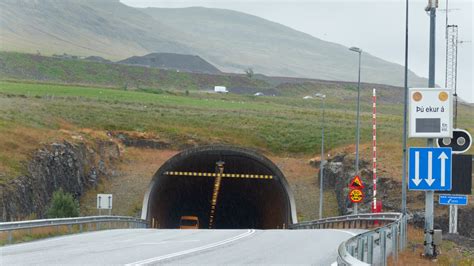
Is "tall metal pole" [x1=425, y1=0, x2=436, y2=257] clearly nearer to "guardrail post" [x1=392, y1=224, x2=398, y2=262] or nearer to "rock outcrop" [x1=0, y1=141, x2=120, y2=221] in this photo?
"guardrail post" [x1=392, y1=224, x2=398, y2=262]

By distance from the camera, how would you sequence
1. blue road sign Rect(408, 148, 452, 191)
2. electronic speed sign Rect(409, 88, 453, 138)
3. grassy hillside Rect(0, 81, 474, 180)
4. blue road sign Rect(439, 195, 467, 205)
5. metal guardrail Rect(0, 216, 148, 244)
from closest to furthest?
blue road sign Rect(408, 148, 452, 191) < electronic speed sign Rect(409, 88, 453, 138) < blue road sign Rect(439, 195, 467, 205) < metal guardrail Rect(0, 216, 148, 244) < grassy hillside Rect(0, 81, 474, 180)

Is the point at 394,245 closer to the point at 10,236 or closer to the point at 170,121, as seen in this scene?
the point at 10,236

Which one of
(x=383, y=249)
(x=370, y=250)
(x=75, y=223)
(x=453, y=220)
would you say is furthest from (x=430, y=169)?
(x=75, y=223)

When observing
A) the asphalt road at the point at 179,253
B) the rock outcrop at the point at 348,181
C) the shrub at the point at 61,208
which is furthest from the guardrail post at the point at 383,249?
the rock outcrop at the point at 348,181

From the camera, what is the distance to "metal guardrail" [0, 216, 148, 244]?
30844 mm

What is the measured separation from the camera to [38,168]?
5288cm

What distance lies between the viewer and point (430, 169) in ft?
76.3

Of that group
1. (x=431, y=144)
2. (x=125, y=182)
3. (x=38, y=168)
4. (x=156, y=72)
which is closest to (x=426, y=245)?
(x=431, y=144)

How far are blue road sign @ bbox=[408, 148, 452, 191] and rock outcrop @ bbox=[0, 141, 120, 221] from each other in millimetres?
24138

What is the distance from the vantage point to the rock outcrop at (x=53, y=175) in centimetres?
4572

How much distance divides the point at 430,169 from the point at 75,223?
19.3 metres

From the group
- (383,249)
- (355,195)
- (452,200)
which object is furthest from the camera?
(355,195)

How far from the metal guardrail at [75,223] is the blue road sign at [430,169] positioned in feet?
43.8

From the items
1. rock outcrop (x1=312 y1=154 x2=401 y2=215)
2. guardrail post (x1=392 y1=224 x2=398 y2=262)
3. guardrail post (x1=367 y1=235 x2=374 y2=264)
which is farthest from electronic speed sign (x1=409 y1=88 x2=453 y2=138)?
rock outcrop (x1=312 y1=154 x2=401 y2=215)
